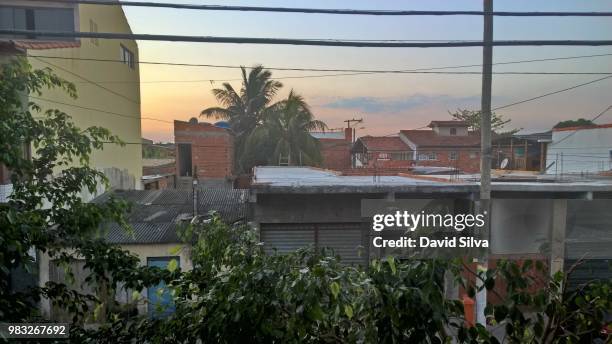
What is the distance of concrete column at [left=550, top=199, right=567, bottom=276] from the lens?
2125mm

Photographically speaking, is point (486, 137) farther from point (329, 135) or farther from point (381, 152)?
point (329, 135)

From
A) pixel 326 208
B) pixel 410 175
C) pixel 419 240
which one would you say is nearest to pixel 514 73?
pixel 410 175

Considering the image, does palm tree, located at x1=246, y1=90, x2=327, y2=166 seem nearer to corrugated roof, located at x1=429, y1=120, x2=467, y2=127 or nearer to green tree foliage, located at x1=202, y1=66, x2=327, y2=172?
green tree foliage, located at x1=202, y1=66, x2=327, y2=172

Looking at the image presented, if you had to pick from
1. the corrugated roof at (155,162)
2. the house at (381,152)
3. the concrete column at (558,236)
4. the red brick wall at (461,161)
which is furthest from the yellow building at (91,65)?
the concrete column at (558,236)

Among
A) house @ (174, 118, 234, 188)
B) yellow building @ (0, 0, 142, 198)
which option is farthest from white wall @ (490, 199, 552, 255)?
yellow building @ (0, 0, 142, 198)

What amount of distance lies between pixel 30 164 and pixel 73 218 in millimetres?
313

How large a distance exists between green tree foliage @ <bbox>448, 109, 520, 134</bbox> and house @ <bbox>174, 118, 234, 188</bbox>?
1.55 metres

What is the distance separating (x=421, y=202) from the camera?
2.07m

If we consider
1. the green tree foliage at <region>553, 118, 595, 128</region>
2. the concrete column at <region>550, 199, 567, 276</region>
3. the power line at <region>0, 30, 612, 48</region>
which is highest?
the power line at <region>0, 30, 612, 48</region>

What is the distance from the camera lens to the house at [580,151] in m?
2.04

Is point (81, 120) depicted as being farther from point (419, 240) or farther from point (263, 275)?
point (419, 240)

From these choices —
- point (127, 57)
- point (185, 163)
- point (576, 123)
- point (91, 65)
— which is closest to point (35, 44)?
point (91, 65)

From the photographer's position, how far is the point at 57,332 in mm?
1136

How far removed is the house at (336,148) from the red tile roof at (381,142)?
4.3 inches
